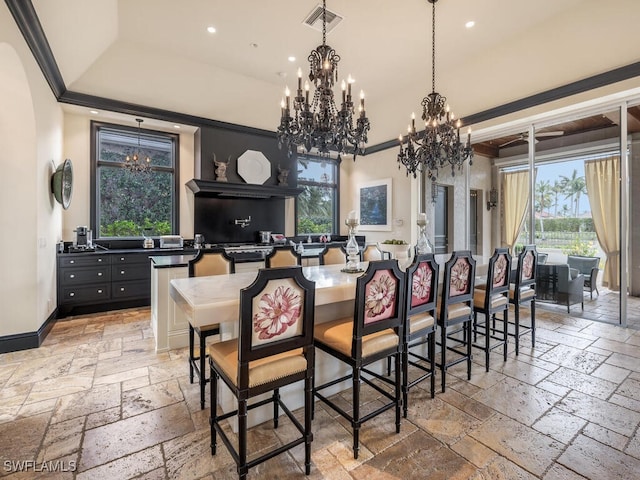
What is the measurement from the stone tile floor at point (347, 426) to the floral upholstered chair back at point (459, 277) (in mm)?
753

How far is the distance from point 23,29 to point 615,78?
20.3 feet

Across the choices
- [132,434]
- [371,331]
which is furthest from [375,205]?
[132,434]

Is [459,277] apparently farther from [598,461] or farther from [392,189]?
[392,189]

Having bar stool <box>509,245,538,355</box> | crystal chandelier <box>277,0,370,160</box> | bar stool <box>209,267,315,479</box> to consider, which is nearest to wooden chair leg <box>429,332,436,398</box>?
bar stool <box>209,267,315,479</box>

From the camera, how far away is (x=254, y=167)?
6012 mm

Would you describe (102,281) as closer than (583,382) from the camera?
No

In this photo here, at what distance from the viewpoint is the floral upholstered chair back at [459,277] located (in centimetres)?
245

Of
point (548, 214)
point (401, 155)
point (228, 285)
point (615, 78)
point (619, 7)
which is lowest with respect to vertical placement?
point (228, 285)

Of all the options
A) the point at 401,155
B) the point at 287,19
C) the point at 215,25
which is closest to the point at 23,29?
the point at 215,25

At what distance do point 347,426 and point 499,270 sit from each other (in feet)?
6.64

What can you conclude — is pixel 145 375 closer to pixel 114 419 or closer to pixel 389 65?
pixel 114 419

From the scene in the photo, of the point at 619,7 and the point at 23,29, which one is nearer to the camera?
the point at 23,29

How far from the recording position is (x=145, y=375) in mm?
2736

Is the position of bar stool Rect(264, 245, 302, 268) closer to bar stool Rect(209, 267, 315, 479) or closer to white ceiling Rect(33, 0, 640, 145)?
bar stool Rect(209, 267, 315, 479)
